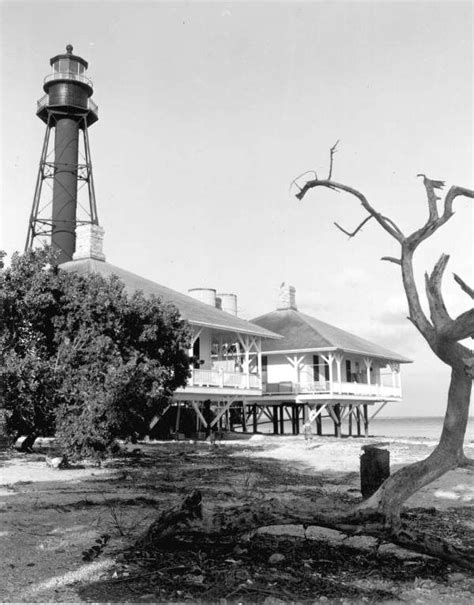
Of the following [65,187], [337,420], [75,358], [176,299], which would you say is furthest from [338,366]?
[75,358]

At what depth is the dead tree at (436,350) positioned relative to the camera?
5.73 m

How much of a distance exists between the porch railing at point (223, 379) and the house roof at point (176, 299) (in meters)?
1.79

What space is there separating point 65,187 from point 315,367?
1620 centimetres

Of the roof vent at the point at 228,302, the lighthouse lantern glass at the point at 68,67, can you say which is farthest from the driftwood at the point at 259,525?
the lighthouse lantern glass at the point at 68,67

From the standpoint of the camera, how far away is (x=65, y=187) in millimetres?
34125

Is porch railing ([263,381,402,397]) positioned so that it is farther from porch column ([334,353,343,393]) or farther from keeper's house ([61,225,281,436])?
keeper's house ([61,225,281,436])

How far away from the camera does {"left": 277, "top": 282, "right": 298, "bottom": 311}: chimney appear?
1481 inches

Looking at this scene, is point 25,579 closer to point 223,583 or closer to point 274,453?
point 223,583

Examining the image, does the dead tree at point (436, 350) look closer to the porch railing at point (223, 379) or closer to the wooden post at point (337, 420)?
the porch railing at point (223, 379)

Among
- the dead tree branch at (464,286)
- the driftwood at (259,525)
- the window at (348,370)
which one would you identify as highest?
the window at (348,370)

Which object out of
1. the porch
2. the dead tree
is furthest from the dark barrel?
the porch

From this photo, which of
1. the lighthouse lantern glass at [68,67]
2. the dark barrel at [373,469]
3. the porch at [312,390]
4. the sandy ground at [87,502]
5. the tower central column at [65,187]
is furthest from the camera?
the lighthouse lantern glass at [68,67]

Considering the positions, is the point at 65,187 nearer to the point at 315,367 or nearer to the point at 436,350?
the point at 315,367

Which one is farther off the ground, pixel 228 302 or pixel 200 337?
pixel 228 302
